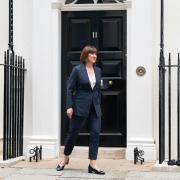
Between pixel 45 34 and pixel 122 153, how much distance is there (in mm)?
2292

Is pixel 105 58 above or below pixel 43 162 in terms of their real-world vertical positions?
above

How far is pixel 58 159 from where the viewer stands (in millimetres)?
9156

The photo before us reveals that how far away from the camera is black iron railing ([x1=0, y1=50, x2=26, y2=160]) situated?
8445 millimetres

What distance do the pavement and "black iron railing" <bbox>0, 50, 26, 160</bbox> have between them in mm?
283

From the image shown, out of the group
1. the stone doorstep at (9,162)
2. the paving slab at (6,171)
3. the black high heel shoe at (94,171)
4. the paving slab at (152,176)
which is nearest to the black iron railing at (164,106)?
the paving slab at (152,176)

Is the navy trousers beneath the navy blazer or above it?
beneath

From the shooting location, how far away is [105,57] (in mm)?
9391

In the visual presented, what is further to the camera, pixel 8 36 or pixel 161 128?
pixel 8 36

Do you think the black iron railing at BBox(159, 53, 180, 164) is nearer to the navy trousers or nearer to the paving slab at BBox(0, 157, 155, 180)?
the paving slab at BBox(0, 157, 155, 180)

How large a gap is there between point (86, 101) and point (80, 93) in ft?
0.46

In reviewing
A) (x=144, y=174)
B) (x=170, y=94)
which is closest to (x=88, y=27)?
(x=170, y=94)

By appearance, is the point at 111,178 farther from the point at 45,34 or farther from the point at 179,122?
the point at 45,34

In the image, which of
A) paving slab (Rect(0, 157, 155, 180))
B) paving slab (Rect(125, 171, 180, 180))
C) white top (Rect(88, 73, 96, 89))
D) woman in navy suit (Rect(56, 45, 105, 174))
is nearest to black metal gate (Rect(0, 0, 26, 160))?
paving slab (Rect(0, 157, 155, 180))

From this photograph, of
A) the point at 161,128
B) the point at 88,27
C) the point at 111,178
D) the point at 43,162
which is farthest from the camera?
the point at 88,27
